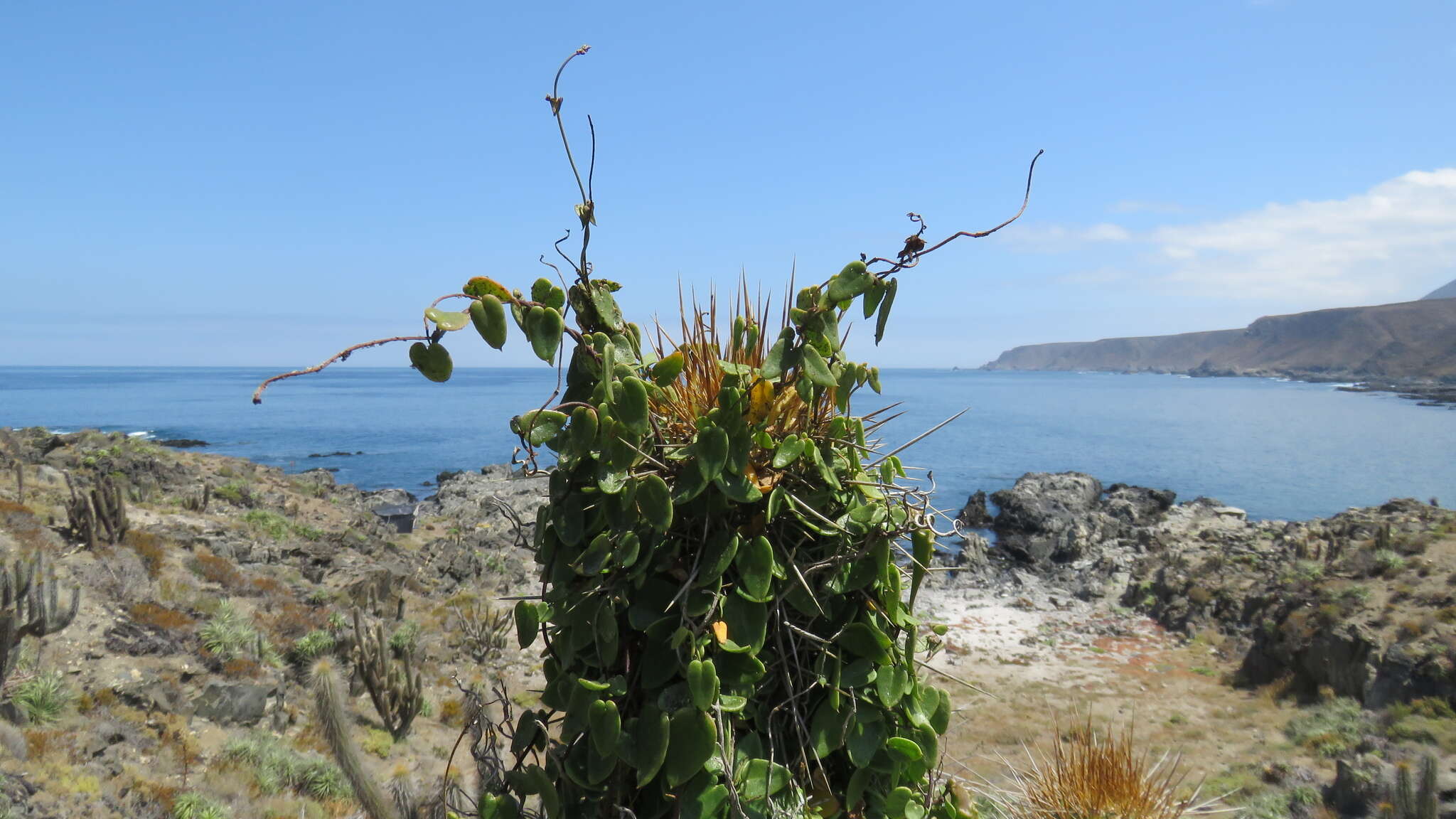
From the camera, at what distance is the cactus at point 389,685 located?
7266 mm

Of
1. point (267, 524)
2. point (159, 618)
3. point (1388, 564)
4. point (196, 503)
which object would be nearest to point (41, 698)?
point (159, 618)

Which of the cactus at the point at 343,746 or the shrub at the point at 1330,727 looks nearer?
the cactus at the point at 343,746

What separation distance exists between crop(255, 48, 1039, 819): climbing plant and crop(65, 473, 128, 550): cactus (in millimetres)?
10505

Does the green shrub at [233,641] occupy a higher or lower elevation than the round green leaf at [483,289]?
lower

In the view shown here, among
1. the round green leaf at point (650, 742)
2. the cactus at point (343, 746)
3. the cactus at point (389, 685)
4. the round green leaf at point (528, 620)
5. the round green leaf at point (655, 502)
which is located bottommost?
the cactus at point (389, 685)

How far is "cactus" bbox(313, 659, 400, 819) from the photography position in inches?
119

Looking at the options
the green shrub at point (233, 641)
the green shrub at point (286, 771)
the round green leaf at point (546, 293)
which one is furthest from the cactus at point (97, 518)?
the round green leaf at point (546, 293)

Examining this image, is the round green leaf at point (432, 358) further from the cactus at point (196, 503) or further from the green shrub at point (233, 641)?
the cactus at point (196, 503)

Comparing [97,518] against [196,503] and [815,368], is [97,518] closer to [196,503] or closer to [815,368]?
[196,503]

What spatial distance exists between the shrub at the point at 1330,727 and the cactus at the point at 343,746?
9724mm

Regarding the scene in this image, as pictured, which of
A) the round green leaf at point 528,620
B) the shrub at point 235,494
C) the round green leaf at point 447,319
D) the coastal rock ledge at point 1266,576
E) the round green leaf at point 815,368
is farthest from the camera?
the shrub at point 235,494

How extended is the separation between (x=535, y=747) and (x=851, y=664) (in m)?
0.68

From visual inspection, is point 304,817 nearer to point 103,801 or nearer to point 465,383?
point 103,801

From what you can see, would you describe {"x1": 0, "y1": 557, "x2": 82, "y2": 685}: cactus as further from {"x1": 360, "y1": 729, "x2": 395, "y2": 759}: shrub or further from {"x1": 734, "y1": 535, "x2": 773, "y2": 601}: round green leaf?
{"x1": 734, "y1": 535, "x2": 773, "y2": 601}: round green leaf
